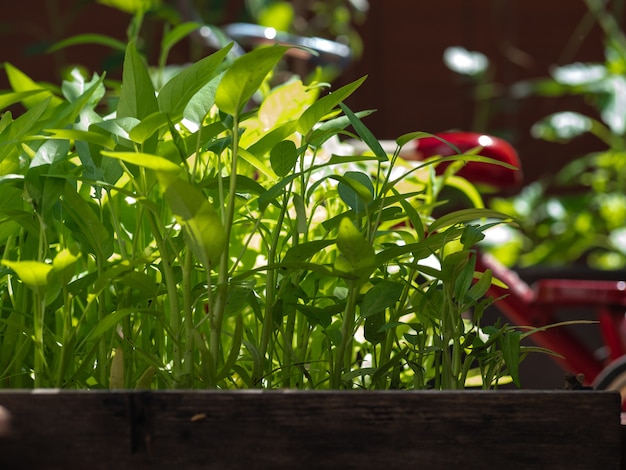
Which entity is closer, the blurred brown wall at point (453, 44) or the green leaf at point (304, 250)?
the green leaf at point (304, 250)

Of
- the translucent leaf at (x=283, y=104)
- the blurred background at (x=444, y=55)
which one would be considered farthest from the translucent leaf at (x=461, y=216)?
the blurred background at (x=444, y=55)

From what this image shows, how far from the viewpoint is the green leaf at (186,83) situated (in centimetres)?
41

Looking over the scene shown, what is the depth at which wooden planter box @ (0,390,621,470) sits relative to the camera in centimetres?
34

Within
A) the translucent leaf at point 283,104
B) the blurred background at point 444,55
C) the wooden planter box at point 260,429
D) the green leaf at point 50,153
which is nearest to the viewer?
the wooden planter box at point 260,429

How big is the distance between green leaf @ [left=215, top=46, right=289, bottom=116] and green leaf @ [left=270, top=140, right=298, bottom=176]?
55 millimetres

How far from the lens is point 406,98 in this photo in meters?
3.87

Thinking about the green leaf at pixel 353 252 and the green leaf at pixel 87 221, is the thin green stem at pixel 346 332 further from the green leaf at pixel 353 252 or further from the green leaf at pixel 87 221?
the green leaf at pixel 87 221

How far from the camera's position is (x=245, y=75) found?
0.38 metres

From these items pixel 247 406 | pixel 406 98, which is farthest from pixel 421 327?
pixel 406 98

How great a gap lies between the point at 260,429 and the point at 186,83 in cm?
17

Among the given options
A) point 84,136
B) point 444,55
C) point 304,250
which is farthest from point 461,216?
point 444,55

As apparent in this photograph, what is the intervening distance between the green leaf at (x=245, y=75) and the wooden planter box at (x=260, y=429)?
0.13 meters

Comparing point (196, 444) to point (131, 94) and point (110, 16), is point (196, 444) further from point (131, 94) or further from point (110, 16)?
point (110, 16)

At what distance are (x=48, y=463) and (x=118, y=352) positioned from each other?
76 mm
